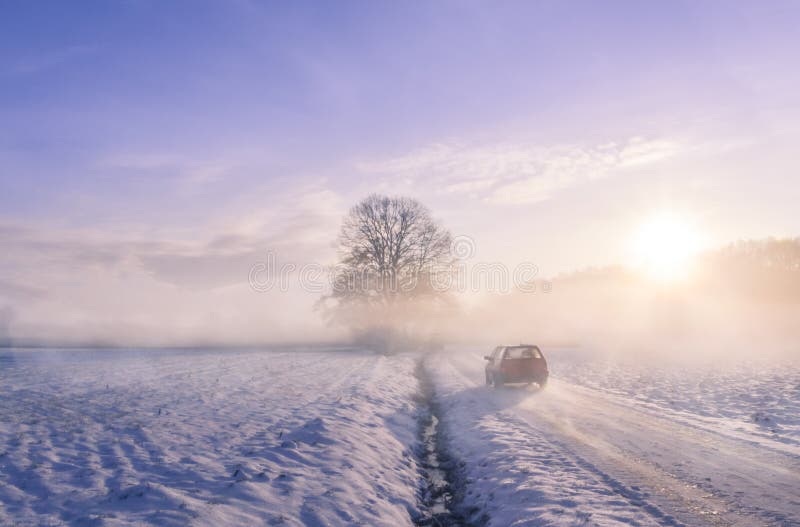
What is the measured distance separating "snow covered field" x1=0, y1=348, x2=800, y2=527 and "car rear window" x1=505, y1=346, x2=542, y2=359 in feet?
9.96

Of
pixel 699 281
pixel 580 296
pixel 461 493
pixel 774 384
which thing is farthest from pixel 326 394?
pixel 580 296

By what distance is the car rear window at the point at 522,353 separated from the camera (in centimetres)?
1980

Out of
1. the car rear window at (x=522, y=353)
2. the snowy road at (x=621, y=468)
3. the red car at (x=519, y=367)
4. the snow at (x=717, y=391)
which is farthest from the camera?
the car rear window at (x=522, y=353)

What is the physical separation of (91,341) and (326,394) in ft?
163

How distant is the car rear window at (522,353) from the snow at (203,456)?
5776 millimetres

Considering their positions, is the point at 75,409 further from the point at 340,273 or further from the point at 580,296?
the point at 580,296

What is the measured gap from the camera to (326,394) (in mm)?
15797

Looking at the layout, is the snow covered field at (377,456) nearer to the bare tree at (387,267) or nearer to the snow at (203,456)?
the snow at (203,456)

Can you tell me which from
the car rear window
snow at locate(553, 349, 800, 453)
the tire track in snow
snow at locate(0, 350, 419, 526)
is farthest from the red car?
the tire track in snow

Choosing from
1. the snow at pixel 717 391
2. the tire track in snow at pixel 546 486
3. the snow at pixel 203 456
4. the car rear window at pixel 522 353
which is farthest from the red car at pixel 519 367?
the tire track in snow at pixel 546 486

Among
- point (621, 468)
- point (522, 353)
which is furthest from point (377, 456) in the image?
point (522, 353)

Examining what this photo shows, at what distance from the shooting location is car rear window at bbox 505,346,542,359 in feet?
65.0

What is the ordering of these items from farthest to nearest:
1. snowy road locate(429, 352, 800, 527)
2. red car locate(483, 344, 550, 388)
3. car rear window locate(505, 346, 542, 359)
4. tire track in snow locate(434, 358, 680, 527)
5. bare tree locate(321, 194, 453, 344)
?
bare tree locate(321, 194, 453, 344) → car rear window locate(505, 346, 542, 359) → red car locate(483, 344, 550, 388) → snowy road locate(429, 352, 800, 527) → tire track in snow locate(434, 358, 680, 527)

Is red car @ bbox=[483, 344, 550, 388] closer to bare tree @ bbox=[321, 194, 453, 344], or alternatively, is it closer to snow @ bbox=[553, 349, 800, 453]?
snow @ bbox=[553, 349, 800, 453]
